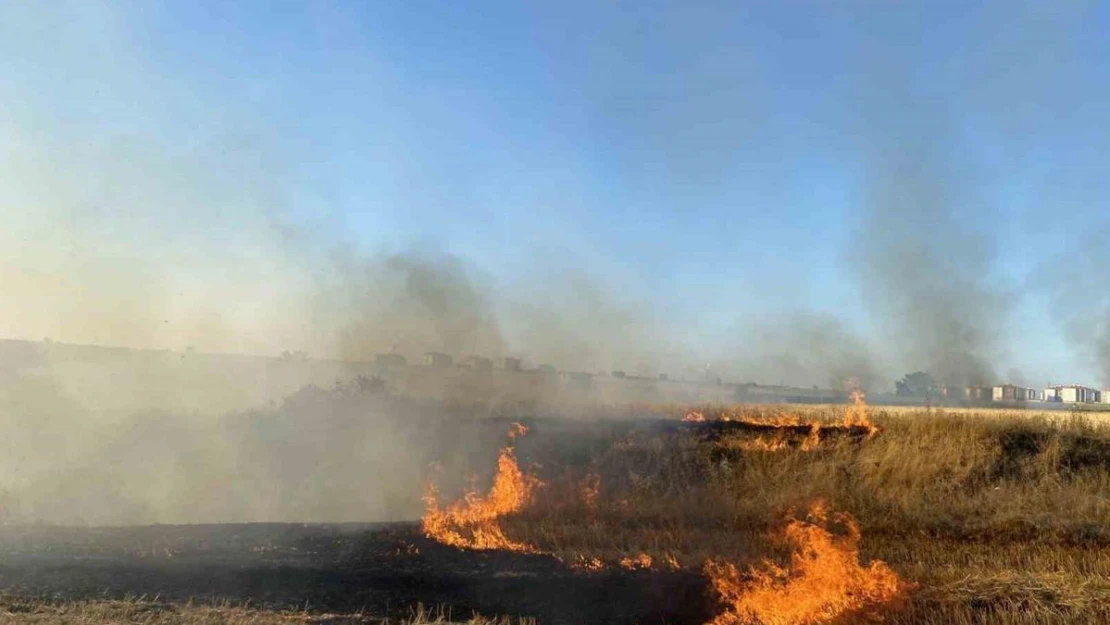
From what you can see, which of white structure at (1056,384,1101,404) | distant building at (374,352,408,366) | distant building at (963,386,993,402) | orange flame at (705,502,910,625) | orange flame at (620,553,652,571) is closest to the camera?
orange flame at (705,502,910,625)

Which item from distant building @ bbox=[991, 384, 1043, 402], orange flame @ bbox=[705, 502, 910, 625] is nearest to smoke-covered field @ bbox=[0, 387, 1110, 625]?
orange flame @ bbox=[705, 502, 910, 625]

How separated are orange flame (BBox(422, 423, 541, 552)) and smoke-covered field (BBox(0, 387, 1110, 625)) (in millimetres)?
79

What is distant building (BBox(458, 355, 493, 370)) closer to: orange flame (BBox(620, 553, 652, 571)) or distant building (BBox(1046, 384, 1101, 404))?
orange flame (BBox(620, 553, 652, 571))

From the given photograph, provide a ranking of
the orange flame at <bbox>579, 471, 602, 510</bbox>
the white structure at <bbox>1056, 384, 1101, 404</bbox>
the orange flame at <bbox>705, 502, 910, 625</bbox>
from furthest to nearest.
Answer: the white structure at <bbox>1056, 384, 1101, 404</bbox> → the orange flame at <bbox>579, 471, 602, 510</bbox> → the orange flame at <bbox>705, 502, 910, 625</bbox>

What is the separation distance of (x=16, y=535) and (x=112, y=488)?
758 cm

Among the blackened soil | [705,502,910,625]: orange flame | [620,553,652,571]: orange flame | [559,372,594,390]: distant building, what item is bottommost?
the blackened soil

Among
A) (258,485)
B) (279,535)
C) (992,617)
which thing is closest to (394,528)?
(279,535)

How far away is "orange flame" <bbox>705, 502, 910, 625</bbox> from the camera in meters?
8.45

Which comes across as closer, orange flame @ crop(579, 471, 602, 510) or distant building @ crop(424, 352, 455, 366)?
orange flame @ crop(579, 471, 602, 510)

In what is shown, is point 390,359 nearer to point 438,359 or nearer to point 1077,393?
point 438,359

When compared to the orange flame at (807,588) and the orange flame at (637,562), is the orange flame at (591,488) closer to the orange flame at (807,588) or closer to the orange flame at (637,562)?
the orange flame at (637,562)

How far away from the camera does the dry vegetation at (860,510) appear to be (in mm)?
8608

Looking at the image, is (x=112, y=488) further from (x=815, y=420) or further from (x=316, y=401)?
(x=815, y=420)

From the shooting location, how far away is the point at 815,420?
843 inches
